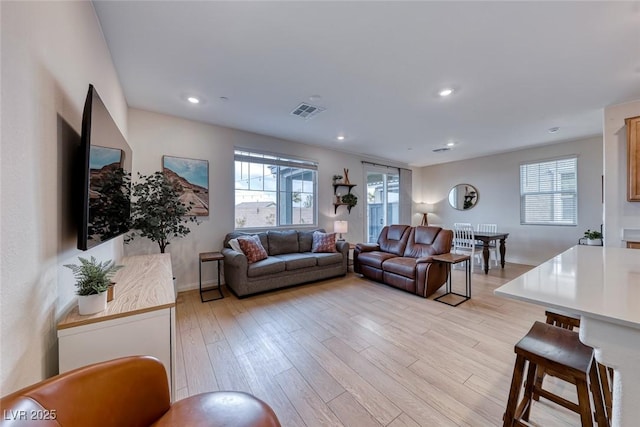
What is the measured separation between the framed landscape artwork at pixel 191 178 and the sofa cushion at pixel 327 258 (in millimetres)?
1939

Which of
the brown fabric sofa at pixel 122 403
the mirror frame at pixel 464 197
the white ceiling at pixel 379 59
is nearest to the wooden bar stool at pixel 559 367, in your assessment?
the brown fabric sofa at pixel 122 403

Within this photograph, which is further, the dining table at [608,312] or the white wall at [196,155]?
the white wall at [196,155]

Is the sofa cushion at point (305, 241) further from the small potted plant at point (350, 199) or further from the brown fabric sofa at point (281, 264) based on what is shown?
the small potted plant at point (350, 199)

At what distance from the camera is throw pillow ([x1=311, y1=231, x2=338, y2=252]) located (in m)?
4.39

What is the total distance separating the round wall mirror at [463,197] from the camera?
628 centimetres

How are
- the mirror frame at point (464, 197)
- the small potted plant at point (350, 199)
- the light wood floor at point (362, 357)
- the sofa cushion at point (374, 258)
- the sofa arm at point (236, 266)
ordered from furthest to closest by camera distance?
1. the mirror frame at point (464, 197)
2. the small potted plant at point (350, 199)
3. the sofa cushion at point (374, 258)
4. the sofa arm at point (236, 266)
5. the light wood floor at point (362, 357)

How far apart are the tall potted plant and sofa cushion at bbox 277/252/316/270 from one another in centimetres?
150

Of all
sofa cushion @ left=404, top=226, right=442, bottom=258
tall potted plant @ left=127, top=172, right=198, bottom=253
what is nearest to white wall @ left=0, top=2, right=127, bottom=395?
tall potted plant @ left=127, top=172, right=198, bottom=253

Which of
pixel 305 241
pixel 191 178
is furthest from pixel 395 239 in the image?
pixel 191 178

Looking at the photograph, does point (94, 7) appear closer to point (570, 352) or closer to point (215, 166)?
point (215, 166)

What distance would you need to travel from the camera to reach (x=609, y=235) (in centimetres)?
313

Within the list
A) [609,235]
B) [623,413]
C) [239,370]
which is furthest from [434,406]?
[609,235]

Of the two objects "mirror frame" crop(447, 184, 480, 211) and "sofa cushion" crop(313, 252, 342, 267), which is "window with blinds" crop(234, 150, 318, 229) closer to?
"sofa cushion" crop(313, 252, 342, 267)

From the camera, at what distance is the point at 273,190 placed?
4.63 m
